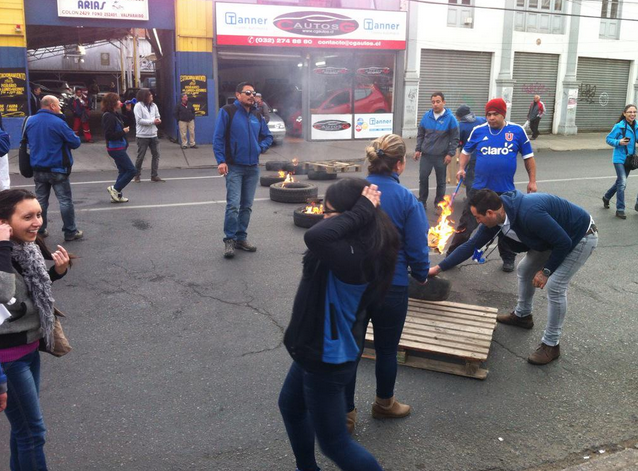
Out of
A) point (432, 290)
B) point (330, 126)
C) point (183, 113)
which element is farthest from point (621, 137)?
point (183, 113)

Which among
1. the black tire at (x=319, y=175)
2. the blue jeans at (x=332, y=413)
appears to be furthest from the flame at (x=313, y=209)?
the blue jeans at (x=332, y=413)

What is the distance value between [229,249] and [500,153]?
3.39 m

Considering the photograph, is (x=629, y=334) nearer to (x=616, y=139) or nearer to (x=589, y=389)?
(x=589, y=389)

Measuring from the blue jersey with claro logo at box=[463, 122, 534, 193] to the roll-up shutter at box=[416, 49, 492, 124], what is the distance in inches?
636

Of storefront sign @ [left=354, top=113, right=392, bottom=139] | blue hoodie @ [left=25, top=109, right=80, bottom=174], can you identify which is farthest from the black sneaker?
storefront sign @ [left=354, top=113, right=392, bottom=139]

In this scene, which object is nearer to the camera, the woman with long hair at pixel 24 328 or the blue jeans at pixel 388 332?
the woman with long hair at pixel 24 328

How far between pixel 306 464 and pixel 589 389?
2.37 metres

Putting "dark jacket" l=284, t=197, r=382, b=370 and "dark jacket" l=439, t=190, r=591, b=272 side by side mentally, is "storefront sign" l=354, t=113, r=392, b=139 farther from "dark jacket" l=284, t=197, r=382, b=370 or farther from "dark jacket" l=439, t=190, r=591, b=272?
"dark jacket" l=284, t=197, r=382, b=370

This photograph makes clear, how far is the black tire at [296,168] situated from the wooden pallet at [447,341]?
348 inches

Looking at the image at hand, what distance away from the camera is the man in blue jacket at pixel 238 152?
719cm

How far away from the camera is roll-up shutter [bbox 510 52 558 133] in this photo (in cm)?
2417

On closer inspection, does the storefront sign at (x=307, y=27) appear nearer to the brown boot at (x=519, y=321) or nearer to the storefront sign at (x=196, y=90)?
the storefront sign at (x=196, y=90)

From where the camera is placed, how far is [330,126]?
841 inches

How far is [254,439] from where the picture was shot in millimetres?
3666
